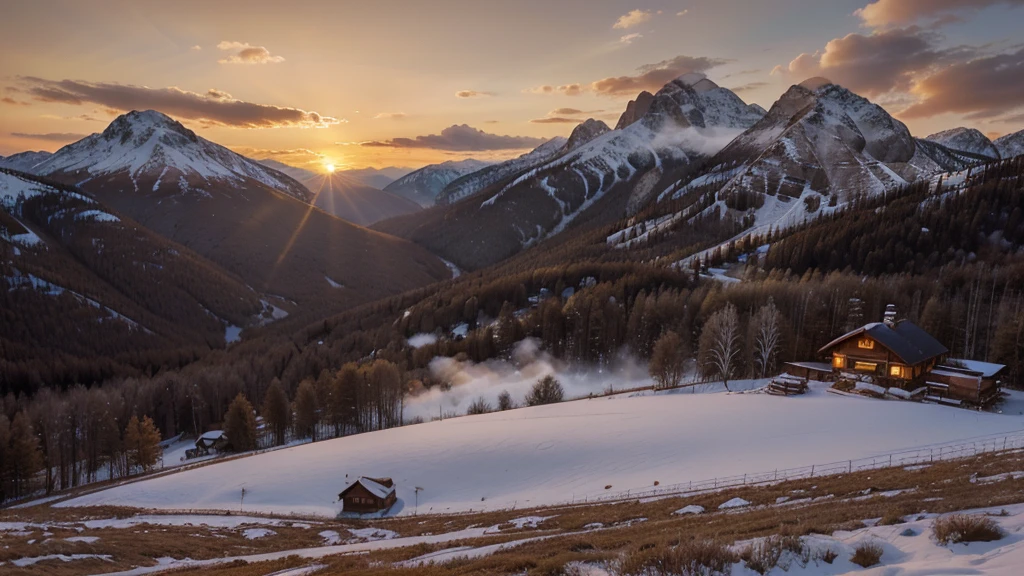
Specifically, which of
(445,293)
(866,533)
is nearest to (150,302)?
(445,293)

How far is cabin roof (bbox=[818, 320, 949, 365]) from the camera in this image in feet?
159

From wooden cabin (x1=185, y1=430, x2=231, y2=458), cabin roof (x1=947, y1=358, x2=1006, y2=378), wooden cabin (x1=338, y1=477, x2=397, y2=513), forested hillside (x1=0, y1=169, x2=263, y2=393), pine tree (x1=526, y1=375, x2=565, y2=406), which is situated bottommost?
wooden cabin (x1=185, y1=430, x2=231, y2=458)

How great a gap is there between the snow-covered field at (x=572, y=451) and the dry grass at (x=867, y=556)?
24.6 metres

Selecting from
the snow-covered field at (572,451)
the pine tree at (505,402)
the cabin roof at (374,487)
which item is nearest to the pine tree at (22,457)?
the snow-covered field at (572,451)

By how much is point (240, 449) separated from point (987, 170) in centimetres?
21338

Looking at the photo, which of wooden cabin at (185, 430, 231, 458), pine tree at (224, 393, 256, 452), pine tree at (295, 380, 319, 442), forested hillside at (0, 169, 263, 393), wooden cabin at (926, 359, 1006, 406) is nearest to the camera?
wooden cabin at (926, 359, 1006, 406)

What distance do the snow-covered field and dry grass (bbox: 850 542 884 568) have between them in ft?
80.8

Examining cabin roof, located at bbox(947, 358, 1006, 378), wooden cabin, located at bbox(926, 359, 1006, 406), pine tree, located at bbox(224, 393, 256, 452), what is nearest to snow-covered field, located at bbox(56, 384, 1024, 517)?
wooden cabin, located at bbox(926, 359, 1006, 406)

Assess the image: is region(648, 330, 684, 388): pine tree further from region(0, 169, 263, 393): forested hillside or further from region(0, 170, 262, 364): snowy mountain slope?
region(0, 170, 262, 364): snowy mountain slope

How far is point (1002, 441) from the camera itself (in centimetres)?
3347

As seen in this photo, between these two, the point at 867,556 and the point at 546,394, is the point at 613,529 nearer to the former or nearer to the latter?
the point at 867,556

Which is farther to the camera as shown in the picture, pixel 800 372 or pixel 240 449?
pixel 240 449

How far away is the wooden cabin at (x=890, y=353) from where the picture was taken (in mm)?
48594

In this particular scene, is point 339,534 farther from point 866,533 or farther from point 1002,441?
point 1002,441
